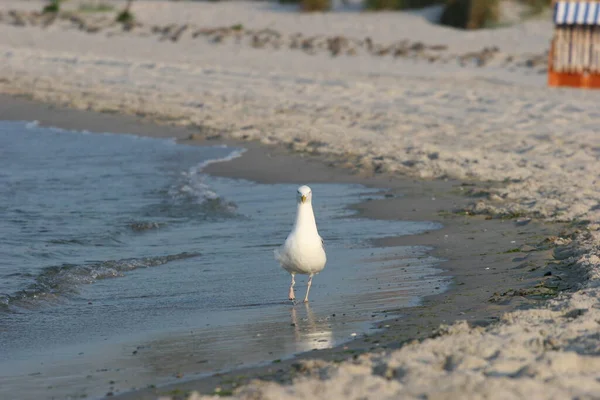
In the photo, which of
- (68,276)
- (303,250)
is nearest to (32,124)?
(68,276)

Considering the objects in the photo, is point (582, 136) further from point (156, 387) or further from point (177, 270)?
point (156, 387)

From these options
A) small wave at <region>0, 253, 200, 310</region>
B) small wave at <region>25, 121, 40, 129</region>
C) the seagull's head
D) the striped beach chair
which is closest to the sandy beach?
the striped beach chair

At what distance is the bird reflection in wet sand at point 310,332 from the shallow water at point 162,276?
0.01 meters

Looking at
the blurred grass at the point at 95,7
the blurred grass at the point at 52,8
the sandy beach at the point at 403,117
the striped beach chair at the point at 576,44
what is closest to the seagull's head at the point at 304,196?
the sandy beach at the point at 403,117

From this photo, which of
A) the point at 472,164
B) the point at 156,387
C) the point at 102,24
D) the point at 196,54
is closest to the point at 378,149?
the point at 472,164

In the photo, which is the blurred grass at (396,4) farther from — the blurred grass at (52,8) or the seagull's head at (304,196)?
the seagull's head at (304,196)

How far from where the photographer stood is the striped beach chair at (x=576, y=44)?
20.7 metres

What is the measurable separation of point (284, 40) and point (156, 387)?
24.7 metres

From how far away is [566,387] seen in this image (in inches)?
177

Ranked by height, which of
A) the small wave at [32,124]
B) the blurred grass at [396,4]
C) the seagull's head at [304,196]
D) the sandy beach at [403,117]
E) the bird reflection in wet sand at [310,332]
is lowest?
the small wave at [32,124]

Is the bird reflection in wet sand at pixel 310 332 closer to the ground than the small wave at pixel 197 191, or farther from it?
farther from it

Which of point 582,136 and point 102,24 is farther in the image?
point 102,24

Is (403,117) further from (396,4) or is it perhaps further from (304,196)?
(396,4)

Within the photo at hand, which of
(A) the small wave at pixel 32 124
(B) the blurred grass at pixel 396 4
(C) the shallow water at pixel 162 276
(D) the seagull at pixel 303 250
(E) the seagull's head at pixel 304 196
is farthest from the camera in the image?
(B) the blurred grass at pixel 396 4
